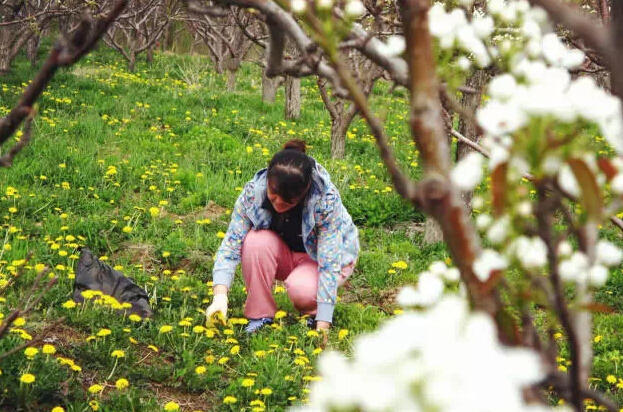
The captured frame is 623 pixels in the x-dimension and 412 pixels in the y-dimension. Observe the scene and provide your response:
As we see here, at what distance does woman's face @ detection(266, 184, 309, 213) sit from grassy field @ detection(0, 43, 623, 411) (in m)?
0.54

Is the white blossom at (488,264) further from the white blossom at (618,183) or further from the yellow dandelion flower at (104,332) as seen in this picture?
the yellow dandelion flower at (104,332)

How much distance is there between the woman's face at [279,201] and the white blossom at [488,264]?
9.12 ft

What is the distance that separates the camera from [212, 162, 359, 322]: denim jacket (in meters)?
3.69

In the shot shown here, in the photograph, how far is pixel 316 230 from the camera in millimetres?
3887

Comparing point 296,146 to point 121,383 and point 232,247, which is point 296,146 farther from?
point 121,383

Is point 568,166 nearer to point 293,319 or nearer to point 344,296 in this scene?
point 293,319

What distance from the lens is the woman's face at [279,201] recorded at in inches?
140

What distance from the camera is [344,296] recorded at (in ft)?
14.5

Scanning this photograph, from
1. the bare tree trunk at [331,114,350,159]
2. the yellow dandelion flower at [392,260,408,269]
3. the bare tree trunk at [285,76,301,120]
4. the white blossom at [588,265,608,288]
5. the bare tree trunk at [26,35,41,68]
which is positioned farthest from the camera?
the bare tree trunk at [26,35,41,68]

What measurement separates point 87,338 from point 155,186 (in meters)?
2.57

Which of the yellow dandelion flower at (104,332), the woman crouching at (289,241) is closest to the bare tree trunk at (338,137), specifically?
the woman crouching at (289,241)

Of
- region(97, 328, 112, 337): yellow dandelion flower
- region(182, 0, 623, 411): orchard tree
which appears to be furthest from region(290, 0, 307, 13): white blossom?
region(97, 328, 112, 337): yellow dandelion flower

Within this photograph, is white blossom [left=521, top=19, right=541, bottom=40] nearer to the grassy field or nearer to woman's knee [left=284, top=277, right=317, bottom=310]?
the grassy field

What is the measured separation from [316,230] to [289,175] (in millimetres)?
532
